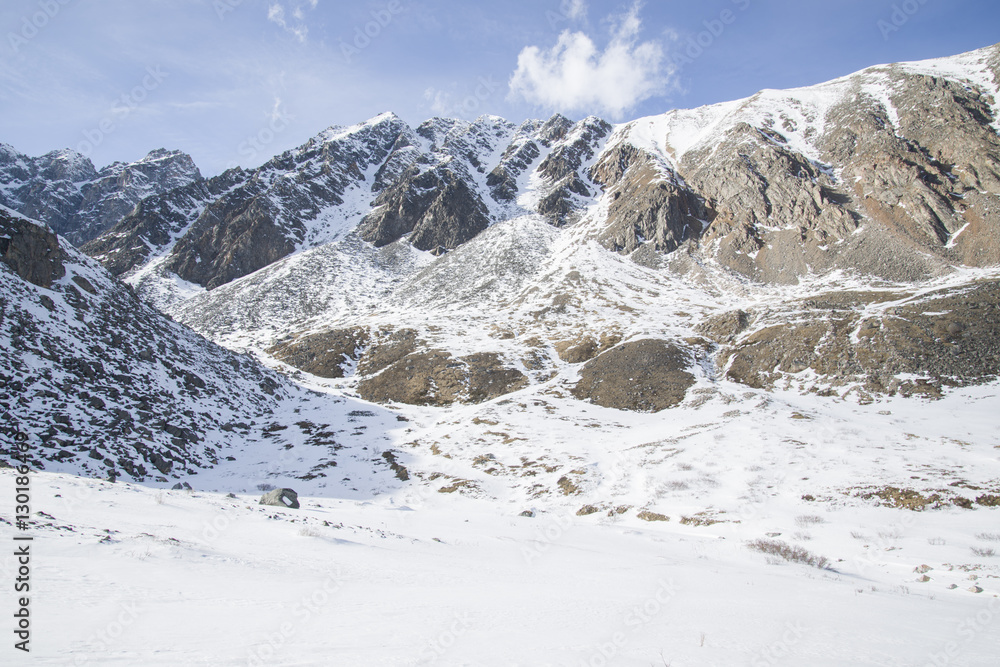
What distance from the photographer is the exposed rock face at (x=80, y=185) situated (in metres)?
157

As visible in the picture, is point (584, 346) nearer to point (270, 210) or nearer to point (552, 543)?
point (552, 543)

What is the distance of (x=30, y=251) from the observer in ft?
90.8

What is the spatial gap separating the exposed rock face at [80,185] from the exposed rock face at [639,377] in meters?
172

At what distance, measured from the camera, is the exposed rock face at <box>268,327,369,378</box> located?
54.7 meters

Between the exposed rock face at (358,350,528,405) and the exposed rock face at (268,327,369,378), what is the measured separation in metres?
7.11

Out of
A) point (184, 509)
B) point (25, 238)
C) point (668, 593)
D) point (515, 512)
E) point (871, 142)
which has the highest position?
point (871, 142)

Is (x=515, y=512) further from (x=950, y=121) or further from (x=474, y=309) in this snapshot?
(x=950, y=121)

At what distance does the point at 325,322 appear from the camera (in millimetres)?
77500

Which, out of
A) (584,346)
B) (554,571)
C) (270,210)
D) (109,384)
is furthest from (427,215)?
(554,571)

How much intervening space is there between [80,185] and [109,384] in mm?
219762

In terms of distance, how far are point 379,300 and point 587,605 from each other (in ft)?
283

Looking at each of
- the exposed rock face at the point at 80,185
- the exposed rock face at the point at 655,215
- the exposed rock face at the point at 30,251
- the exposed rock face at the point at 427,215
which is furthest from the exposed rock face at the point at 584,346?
the exposed rock face at the point at 80,185

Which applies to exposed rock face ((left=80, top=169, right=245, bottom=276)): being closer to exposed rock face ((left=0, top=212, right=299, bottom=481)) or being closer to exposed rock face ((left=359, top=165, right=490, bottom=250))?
exposed rock face ((left=359, top=165, right=490, bottom=250))

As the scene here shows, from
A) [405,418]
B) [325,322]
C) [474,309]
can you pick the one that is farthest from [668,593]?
[325,322]
